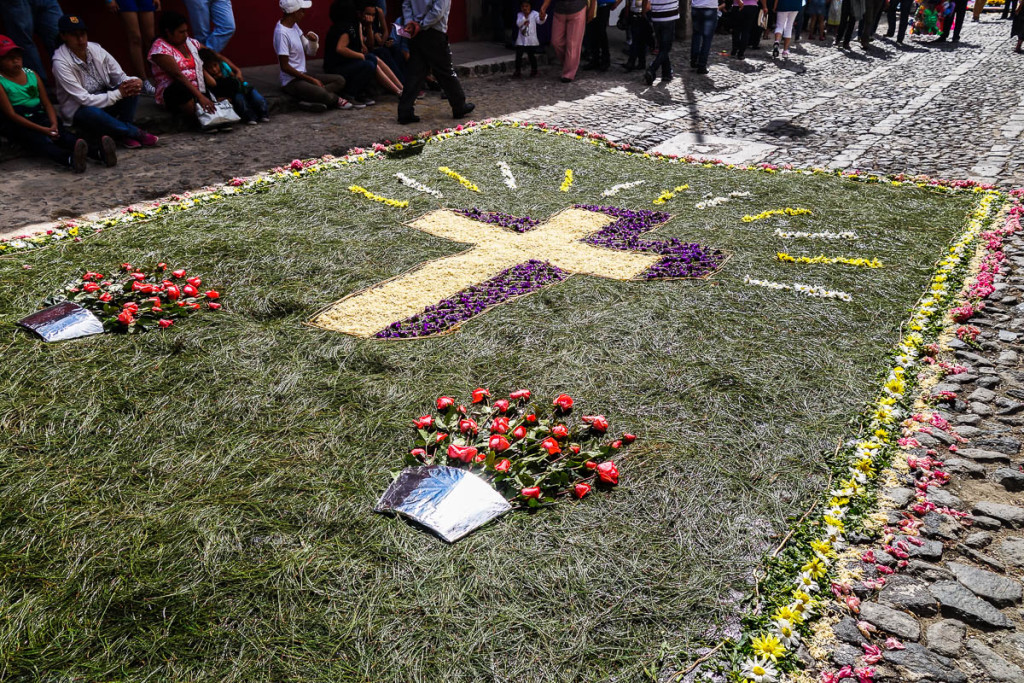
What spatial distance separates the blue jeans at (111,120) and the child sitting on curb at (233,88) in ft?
3.22

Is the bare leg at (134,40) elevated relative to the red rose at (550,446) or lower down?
elevated

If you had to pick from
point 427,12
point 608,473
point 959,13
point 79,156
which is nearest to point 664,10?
point 427,12

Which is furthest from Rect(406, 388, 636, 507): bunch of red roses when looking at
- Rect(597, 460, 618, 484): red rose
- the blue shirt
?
the blue shirt

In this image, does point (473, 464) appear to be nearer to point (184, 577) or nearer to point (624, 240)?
point (184, 577)

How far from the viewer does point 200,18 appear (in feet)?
26.8

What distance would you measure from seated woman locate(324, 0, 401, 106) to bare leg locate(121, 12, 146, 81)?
2.11 meters

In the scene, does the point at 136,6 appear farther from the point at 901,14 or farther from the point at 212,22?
the point at 901,14

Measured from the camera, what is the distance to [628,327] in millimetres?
4016

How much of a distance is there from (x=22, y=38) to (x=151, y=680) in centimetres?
732

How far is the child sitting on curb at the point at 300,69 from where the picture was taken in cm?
847

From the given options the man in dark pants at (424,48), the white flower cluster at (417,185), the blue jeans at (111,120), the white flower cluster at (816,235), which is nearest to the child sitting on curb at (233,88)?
the blue jeans at (111,120)

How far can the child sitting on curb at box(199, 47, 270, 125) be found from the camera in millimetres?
7758

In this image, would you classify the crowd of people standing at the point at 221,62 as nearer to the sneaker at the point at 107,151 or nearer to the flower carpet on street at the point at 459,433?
the sneaker at the point at 107,151

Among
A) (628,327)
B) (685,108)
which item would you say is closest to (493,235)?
(628,327)
